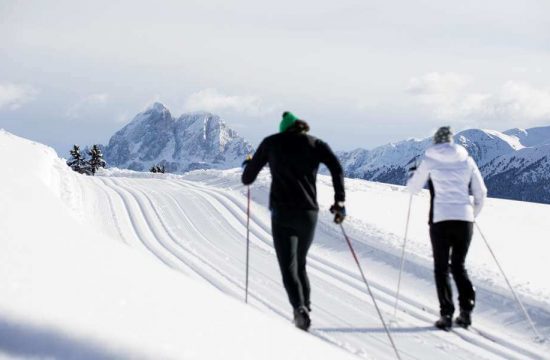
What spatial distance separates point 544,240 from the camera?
12109mm

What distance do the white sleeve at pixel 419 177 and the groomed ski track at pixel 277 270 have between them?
5.89ft

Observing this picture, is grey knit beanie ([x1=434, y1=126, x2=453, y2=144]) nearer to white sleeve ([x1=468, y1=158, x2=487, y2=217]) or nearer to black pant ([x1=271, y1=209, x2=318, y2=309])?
white sleeve ([x1=468, y1=158, x2=487, y2=217])

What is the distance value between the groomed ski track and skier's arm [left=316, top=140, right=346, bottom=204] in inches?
68.5

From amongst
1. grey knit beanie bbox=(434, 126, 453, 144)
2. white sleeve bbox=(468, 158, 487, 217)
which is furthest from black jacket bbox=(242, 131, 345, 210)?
white sleeve bbox=(468, 158, 487, 217)

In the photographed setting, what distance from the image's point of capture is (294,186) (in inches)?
206

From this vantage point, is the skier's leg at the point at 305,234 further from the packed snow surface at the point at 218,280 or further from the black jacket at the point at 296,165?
the packed snow surface at the point at 218,280

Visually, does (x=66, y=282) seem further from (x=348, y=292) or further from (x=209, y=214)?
(x=209, y=214)

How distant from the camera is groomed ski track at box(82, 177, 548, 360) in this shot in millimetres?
6031

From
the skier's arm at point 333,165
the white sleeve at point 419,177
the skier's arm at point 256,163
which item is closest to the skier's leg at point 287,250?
the skier's arm at point 256,163

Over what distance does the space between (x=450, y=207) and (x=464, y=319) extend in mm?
1565

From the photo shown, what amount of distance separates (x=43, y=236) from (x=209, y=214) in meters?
10.7

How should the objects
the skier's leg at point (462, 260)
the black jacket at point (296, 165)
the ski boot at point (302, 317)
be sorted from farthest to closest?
1. the skier's leg at point (462, 260)
2. the ski boot at point (302, 317)
3. the black jacket at point (296, 165)

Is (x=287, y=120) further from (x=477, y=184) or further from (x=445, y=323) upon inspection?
(x=445, y=323)

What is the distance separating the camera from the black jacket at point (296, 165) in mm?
5203
